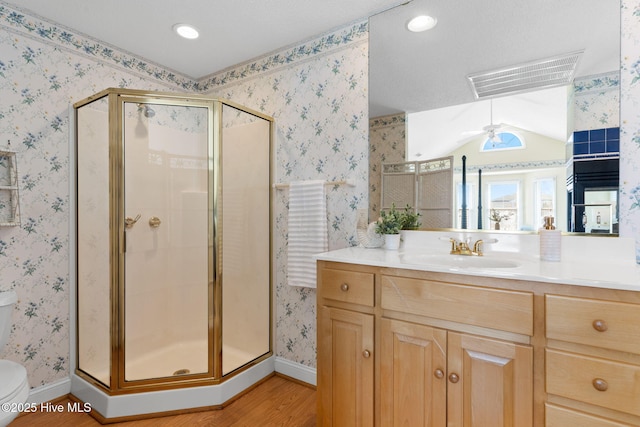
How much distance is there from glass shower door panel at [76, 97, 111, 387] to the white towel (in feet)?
3.64

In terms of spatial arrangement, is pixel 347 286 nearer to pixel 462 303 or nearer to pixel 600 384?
pixel 462 303

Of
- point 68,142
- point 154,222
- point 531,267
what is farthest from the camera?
point 154,222

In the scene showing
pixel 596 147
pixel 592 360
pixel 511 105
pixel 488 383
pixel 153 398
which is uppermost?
pixel 511 105

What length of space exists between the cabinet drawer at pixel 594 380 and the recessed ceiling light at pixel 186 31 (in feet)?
8.30

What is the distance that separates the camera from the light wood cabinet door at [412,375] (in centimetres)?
122

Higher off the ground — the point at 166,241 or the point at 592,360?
the point at 166,241

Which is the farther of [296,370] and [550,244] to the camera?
[296,370]

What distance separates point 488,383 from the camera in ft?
3.68

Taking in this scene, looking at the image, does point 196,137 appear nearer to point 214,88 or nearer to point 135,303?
point 214,88

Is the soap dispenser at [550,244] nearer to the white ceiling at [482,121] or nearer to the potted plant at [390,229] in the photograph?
the white ceiling at [482,121]

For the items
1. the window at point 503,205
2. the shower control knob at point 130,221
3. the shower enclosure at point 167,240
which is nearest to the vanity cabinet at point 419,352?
the window at point 503,205

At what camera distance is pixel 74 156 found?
205cm

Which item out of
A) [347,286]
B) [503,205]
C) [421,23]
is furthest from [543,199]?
[421,23]

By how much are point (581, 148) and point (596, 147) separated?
5cm
